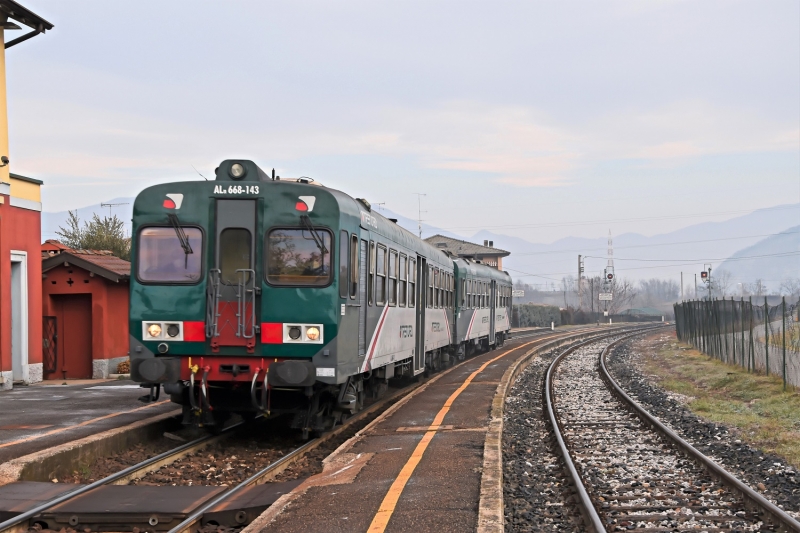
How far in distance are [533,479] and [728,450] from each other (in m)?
3.02

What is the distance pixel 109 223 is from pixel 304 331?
20.9m

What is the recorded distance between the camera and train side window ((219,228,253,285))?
33.3 ft

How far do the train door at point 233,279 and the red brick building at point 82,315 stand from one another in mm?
8778

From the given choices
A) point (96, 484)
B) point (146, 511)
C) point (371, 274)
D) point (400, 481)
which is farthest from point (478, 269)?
point (146, 511)

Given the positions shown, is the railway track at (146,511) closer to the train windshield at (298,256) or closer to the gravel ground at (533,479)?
the train windshield at (298,256)

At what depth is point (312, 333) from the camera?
9.94 metres

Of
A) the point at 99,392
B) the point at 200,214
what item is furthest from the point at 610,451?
the point at 99,392

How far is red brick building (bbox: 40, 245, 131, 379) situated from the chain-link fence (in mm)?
13585

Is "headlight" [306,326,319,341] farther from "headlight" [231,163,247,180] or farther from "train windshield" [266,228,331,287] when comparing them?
"headlight" [231,163,247,180]

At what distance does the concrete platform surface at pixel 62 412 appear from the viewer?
9625 millimetres

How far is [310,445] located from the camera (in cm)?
1063

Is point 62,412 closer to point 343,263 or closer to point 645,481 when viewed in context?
point 343,263

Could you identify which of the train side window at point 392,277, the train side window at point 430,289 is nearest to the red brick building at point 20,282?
the train side window at point 392,277

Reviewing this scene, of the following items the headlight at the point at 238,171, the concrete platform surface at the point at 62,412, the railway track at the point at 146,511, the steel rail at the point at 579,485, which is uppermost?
the headlight at the point at 238,171
